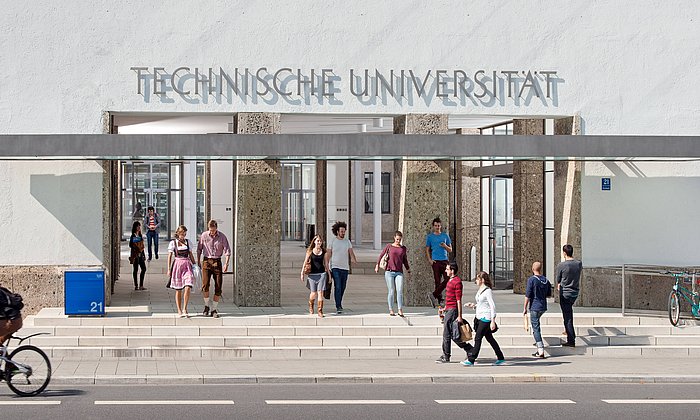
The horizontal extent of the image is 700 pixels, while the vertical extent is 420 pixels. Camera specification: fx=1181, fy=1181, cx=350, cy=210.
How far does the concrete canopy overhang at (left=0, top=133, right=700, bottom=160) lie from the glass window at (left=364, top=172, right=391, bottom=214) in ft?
104

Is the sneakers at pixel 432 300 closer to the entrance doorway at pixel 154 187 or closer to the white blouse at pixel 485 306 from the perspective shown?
the white blouse at pixel 485 306

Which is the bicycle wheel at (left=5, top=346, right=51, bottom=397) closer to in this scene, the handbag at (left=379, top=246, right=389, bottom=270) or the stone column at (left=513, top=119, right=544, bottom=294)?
the handbag at (left=379, top=246, right=389, bottom=270)

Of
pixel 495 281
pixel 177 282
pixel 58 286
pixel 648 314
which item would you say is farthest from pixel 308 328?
pixel 495 281

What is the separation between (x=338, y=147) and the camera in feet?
62.3

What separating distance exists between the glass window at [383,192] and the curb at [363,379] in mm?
35412

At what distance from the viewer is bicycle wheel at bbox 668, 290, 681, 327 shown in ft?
65.2

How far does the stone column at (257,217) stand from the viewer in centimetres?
2120

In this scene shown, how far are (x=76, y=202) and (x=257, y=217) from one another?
3.21 m

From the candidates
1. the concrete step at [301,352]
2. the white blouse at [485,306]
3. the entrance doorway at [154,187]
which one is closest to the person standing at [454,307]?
the white blouse at [485,306]

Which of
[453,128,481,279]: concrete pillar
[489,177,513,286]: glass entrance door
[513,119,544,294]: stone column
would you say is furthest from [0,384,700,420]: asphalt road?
[453,128,481,279]: concrete pillar

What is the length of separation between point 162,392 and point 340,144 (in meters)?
6.01

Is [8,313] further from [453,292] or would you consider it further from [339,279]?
[339,279]

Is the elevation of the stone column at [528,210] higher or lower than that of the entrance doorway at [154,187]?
lower

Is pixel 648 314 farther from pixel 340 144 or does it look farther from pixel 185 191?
pixel 185 191
